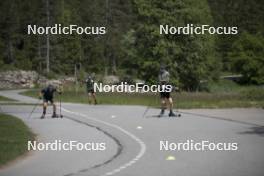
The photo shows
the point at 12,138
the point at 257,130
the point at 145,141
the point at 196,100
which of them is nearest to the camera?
the point at 145,141

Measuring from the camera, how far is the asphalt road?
11844mm

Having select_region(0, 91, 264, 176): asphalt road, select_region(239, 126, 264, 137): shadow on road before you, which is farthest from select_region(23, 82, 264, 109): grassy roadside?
select_region(239, 126, 264, 137): shadow on road

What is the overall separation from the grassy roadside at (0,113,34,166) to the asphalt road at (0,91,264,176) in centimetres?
34

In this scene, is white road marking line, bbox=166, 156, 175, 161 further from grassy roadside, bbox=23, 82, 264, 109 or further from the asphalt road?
grassy roadside, bbox=23, 82, 264, 109

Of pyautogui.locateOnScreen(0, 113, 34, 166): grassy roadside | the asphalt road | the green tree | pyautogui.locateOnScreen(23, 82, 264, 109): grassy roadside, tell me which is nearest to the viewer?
the asphalt road

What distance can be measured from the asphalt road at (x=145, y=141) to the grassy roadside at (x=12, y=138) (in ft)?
1.12

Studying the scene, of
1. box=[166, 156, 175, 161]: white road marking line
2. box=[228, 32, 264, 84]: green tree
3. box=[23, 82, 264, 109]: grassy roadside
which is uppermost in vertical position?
box=[228, 32, 264, 84]: green tree

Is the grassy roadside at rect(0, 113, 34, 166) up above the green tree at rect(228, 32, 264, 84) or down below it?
below

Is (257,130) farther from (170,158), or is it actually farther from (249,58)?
(249,58)

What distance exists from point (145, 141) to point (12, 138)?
3926mm

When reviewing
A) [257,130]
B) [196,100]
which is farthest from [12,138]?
[196,100]

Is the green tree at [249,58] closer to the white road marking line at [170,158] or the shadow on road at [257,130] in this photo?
the shadow on road at [257,130]

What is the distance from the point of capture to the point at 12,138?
16969mm

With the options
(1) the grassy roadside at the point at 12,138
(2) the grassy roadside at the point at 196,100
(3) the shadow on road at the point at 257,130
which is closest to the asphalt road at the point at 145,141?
(3) the shadow on road at the point at 257,130
